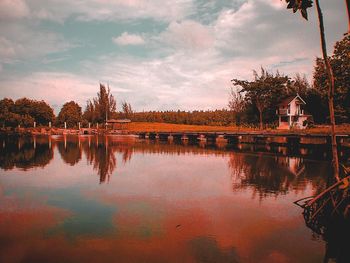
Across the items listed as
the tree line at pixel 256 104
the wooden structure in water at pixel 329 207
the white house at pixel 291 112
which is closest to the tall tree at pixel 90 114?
the tree line at pixel 256 104

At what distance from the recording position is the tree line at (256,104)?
30047mm

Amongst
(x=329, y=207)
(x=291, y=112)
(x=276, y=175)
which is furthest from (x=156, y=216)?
(x=291, y=112)

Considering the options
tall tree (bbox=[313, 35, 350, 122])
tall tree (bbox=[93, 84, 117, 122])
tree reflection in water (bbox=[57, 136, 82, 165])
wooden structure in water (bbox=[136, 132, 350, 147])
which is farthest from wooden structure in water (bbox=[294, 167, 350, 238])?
tall tree (bbox=[93, 84, 117, 122])

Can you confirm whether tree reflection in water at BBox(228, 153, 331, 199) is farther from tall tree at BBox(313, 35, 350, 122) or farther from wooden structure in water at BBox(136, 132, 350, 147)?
wooden structure in water at BBox(136, 132, 350, 147)

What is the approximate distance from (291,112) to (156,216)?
55.0 metres

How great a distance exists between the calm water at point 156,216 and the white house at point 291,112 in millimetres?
41724

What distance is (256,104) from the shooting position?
60188 mm

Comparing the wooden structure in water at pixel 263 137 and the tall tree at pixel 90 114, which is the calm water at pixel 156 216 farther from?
the tall tree at pixel 90 114

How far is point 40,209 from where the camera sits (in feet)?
41.1

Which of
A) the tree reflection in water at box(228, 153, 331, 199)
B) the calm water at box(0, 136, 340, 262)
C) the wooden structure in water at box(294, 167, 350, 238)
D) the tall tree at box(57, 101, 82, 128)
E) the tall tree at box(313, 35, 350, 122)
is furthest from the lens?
the tall tree at box(57, 101, 82, 128)

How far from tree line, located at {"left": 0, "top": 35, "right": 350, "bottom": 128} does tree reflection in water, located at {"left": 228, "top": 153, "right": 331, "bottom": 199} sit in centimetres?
464

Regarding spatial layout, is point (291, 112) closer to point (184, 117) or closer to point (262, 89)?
point (262, 89)

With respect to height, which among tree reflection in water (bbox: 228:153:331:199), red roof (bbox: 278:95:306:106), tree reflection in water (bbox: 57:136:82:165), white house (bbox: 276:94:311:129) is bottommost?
tree reflection in water (bbox: 228:153:331:199)

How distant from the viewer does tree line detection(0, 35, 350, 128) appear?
30047 millimetres
